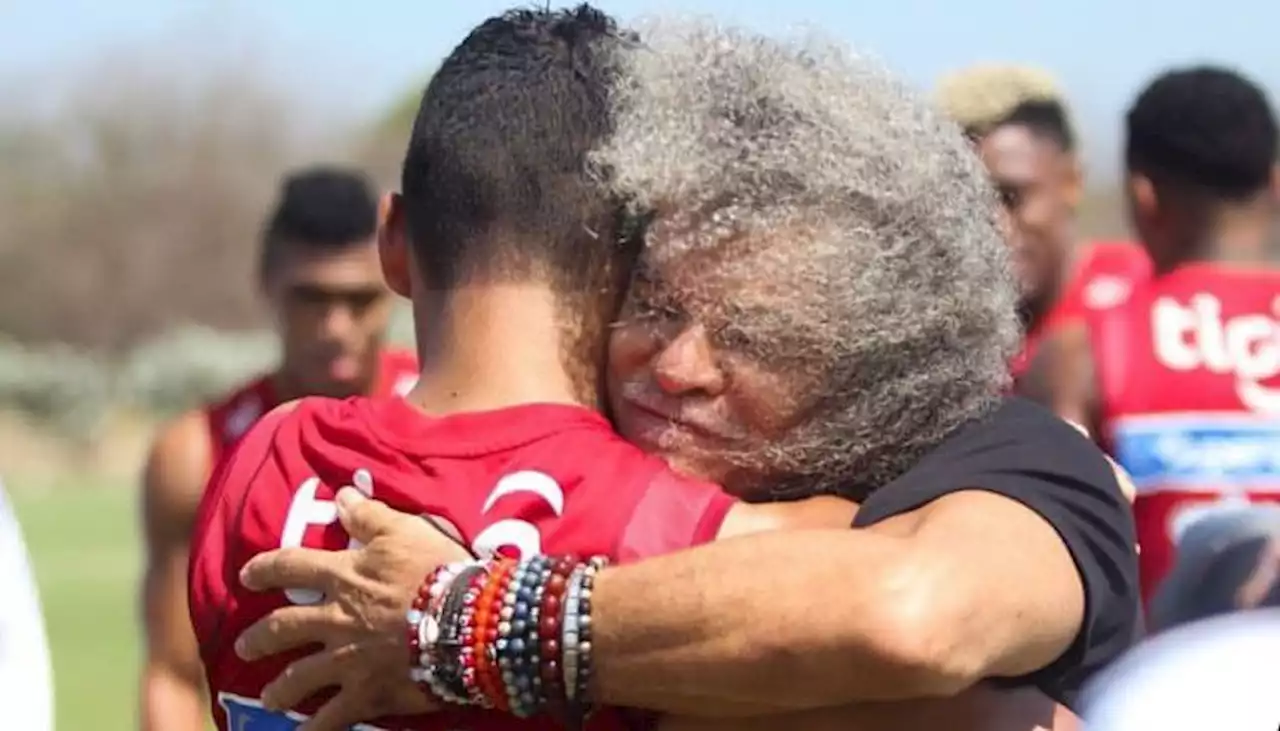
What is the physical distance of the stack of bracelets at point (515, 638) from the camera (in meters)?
2.23

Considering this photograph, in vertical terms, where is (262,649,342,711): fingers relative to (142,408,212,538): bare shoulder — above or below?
above

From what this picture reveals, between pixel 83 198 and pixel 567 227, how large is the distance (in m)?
42.1

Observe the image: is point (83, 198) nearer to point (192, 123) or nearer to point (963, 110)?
point (192, 123)

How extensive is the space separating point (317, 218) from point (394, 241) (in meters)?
4.25

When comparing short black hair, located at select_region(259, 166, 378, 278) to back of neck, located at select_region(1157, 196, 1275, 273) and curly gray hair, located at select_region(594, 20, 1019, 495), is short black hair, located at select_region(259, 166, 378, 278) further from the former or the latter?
curly gray hair, located at select_region(594, 20, 1019, 495)

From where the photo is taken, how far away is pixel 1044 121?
5922 millimetres

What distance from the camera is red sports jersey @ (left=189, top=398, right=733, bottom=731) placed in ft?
7.60

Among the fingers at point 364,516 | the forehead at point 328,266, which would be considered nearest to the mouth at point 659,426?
the fingers at point 364,516

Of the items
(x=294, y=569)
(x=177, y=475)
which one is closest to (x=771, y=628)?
(x=294, y=569)

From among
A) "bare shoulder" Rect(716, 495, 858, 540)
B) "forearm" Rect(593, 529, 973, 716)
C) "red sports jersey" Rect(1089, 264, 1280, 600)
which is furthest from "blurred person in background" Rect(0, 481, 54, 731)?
"red sports jersey" Rect(1089, 264, 1280, 600)

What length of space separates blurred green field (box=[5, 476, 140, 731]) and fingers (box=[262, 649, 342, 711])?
826cm

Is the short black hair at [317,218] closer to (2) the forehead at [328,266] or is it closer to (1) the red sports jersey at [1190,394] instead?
(2) the forehead at [328,266]

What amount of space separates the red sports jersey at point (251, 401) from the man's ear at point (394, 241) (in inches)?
131

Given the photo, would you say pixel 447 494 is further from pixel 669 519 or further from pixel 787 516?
pixel 787 516
